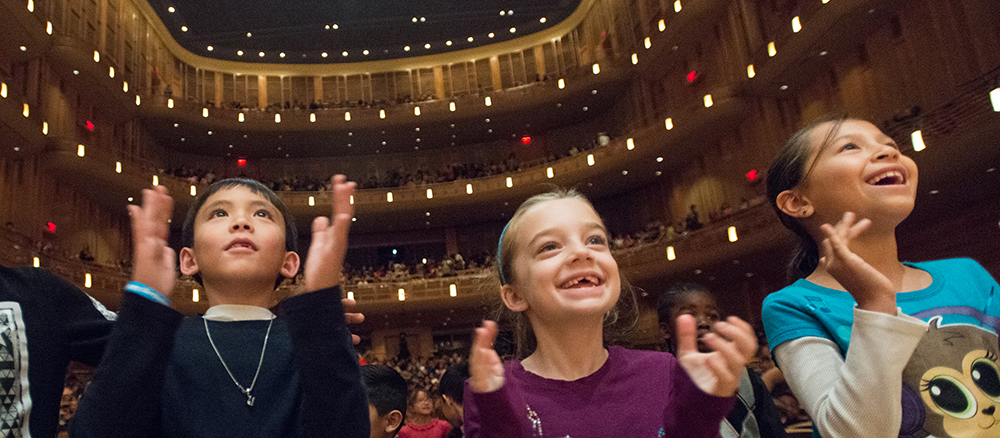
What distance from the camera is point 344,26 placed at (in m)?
20.8

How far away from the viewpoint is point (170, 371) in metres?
1.44

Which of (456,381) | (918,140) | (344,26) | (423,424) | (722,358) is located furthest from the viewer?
(344,26)

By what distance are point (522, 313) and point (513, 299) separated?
148mm

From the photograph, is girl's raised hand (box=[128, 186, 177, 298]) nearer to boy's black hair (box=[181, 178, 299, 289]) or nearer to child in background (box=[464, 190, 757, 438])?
boy's black hair (box=[181, 178, 299, 289])

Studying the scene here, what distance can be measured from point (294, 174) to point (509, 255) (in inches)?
893

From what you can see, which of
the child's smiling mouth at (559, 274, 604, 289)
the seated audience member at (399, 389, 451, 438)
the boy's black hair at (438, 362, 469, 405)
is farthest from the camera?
the seated audience member at (399, 389, 451, 438)

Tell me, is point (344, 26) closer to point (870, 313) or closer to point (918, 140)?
point (918, 140)

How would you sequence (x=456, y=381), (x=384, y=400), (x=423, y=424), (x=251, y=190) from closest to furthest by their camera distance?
1. (x=251, y=190)
2. (x=384, y=400)
3. (x=456, y=381)
4. (x=423, y=424)

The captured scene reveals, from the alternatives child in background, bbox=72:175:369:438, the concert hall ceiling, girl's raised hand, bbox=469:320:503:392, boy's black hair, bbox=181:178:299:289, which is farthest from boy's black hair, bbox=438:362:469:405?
the concert hall ceiling

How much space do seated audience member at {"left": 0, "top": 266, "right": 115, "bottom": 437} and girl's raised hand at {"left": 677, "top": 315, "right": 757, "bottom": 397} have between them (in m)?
1.38

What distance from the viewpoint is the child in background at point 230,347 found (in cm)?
129

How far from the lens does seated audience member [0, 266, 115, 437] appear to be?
1447mm

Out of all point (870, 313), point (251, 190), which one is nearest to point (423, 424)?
point (251, 190)

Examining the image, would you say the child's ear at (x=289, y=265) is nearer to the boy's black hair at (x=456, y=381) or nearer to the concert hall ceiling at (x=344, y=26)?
the boy's black hair at (x=456, y=381)
